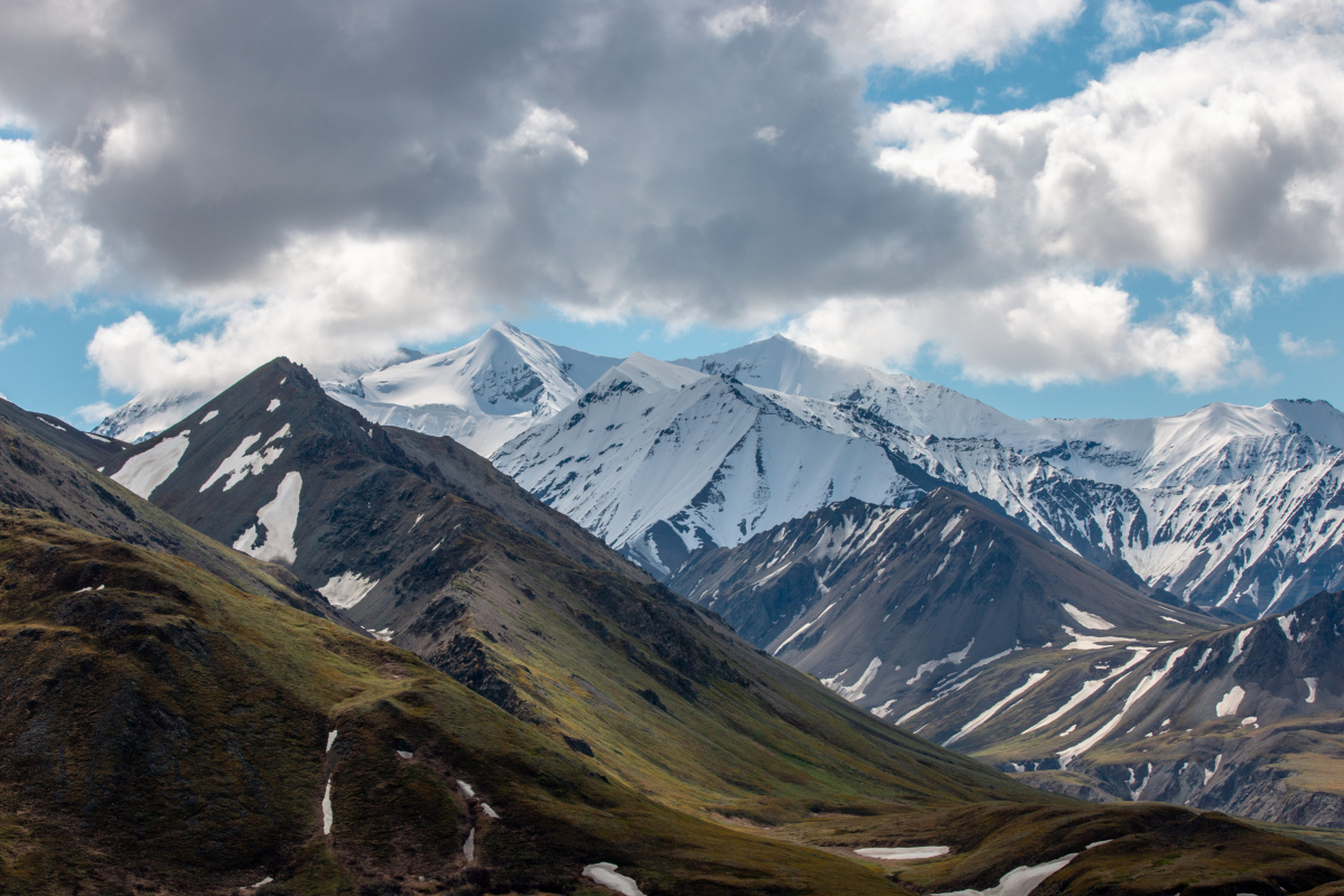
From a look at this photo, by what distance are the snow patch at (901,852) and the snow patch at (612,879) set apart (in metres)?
46.7

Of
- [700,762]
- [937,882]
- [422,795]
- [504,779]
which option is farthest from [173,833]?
[700,762]

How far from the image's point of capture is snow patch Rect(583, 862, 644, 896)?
94.0m

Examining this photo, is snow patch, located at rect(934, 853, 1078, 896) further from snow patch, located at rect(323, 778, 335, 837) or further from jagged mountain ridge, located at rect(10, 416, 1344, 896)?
snow patch, located at rect(323, 778, 335, 837)

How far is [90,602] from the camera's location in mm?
108188

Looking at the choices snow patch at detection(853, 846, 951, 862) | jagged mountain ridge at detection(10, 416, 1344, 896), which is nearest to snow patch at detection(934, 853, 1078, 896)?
jagged mountain ridge at detection(10, 416, 1344, 896)

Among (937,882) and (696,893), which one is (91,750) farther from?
(937,882)

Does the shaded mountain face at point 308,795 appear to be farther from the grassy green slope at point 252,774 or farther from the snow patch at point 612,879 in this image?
the snow patch at point 612,879

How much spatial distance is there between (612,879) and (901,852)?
5246 cm

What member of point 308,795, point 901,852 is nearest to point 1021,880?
point 901,852

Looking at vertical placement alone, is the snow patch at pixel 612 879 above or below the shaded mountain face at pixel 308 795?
below

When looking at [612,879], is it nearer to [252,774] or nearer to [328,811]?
[328,811]

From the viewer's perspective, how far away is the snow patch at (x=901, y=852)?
131500 millimetres

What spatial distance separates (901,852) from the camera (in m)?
136

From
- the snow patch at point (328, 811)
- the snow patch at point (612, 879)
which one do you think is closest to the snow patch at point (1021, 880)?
the snow patch at point (612, 879)
